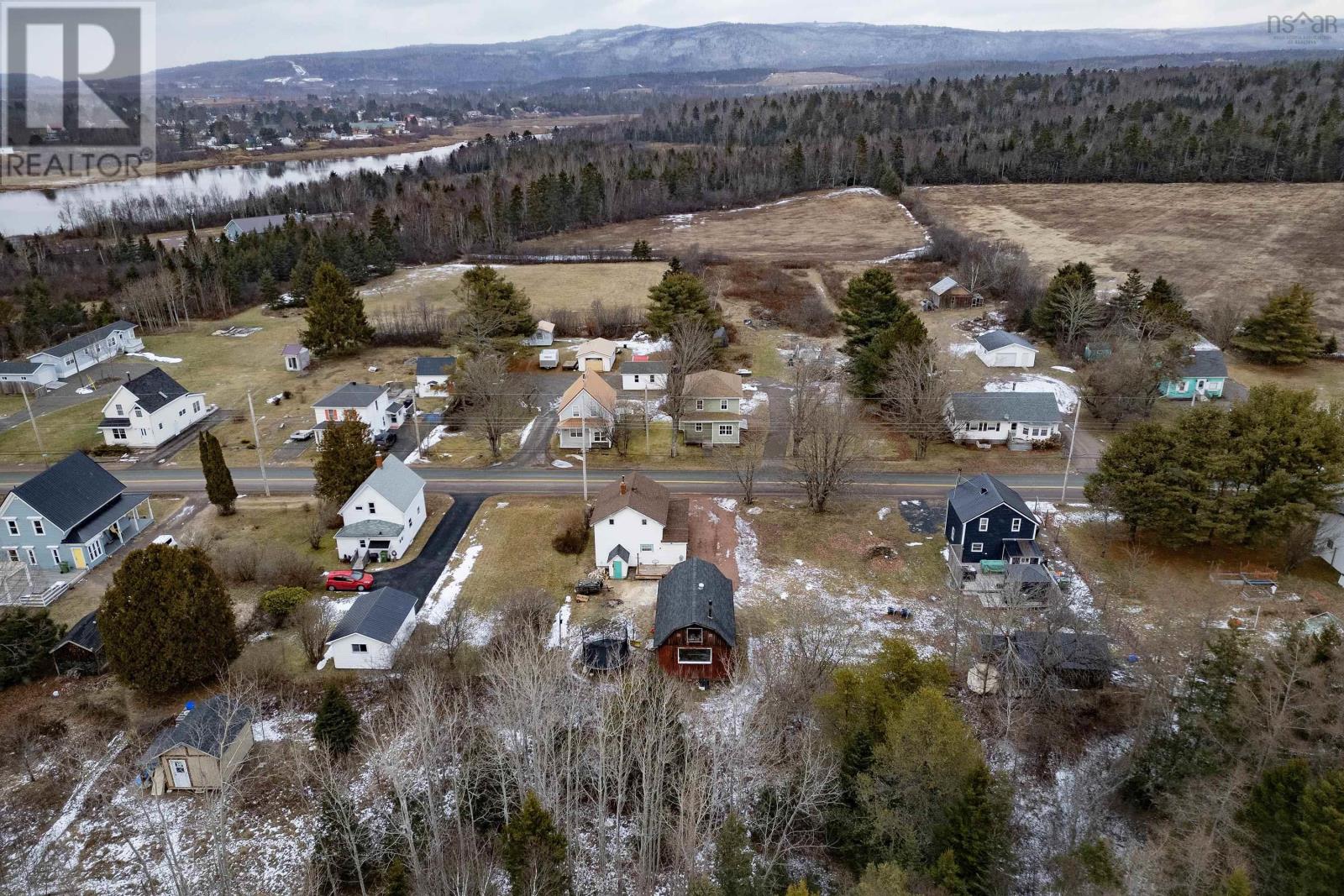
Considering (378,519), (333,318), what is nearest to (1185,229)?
(333,318)

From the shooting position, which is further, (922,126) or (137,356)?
(922,126)

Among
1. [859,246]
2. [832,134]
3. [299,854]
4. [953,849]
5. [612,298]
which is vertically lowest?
[299,854]

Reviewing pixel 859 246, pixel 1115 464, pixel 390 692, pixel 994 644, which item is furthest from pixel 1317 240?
pixel 390 692

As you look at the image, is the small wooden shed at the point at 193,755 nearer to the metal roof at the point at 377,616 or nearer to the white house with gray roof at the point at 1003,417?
the metal roof at the point at 377,616

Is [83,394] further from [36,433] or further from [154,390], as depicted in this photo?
[154,390]

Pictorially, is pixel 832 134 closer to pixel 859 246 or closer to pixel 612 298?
pixel 859 246

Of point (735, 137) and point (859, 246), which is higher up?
point (735, 137)
